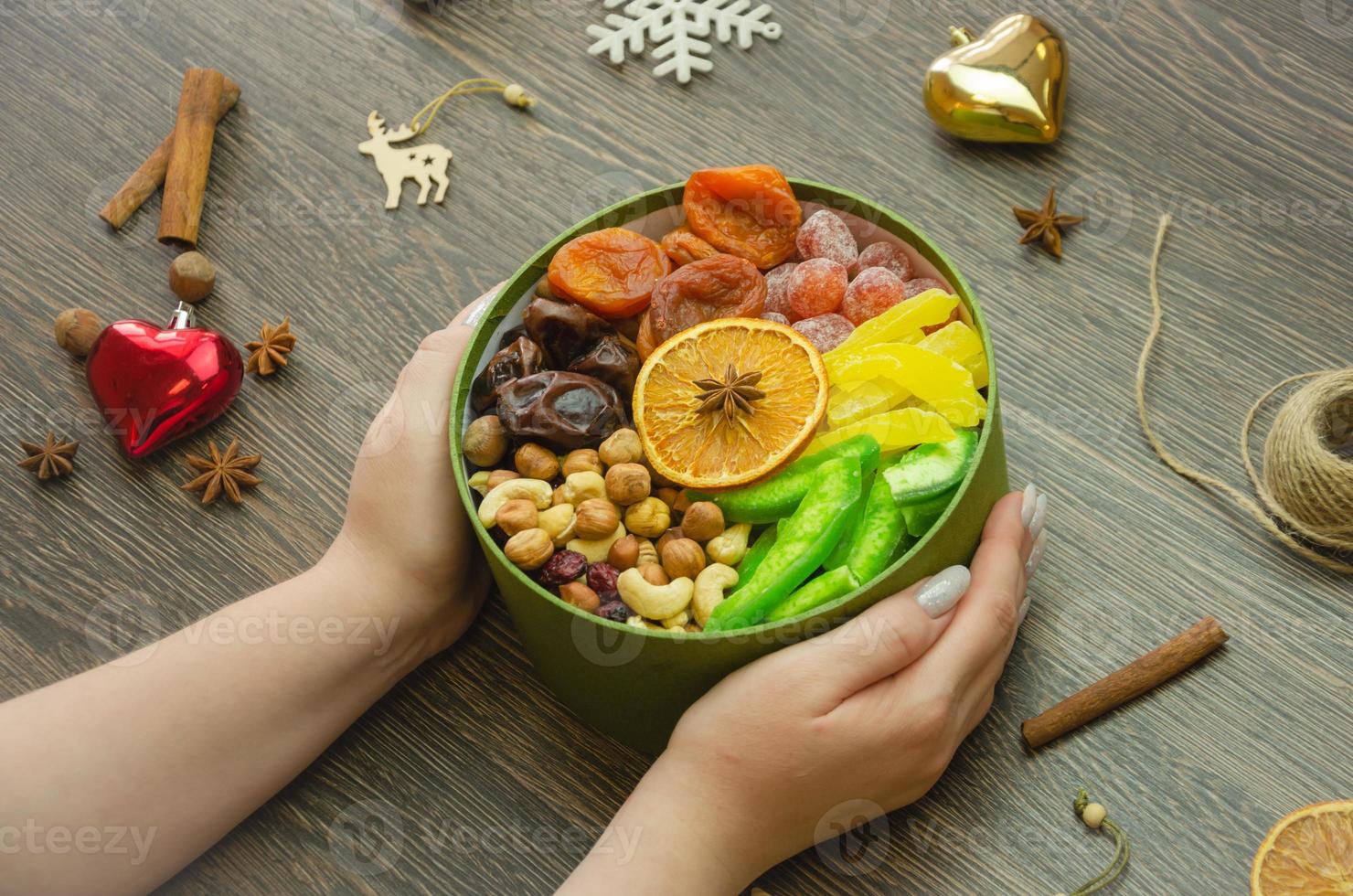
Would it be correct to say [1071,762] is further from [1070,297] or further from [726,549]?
[1070,297]

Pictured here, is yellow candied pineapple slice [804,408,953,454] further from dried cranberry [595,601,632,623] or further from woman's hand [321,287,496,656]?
woman's hand [321,287,496,656]

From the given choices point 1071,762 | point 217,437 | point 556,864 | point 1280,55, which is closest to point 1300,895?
point 1071,762

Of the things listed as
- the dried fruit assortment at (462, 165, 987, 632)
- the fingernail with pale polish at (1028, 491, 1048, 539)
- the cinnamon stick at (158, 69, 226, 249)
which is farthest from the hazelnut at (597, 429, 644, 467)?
the cinnamon stick at (158, 69, 226, 249)

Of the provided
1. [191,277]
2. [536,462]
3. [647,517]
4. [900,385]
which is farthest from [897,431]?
[191,277]

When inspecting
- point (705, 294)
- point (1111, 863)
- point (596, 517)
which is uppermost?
point (705, 294)

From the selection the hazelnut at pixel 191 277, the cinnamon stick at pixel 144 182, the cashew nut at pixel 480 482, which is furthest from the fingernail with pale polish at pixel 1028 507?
the cinnamon stick at pixel 144 182

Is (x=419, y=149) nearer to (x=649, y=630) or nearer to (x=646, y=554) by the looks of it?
(x=646, y=554)
